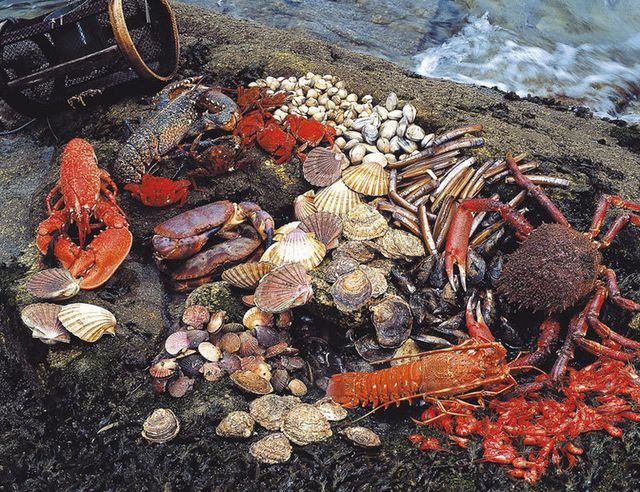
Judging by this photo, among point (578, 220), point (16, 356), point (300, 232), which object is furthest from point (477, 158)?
point (16, 356)

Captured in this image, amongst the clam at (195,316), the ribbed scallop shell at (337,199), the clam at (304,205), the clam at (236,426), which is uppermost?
the ribbed scallop shell at (337,199)

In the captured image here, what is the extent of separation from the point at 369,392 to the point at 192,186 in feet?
7.81

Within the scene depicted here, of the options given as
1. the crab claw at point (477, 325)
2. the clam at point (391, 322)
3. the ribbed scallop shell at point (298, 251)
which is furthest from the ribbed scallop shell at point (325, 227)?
the crab claw at point (477, 325)

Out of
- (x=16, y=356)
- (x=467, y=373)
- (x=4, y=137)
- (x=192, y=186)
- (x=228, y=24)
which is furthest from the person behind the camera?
(x=228, y=24)

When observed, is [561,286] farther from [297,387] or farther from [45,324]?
[45,324]

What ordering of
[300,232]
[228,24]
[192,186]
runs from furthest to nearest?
1. [228,24]
2. [192,186]
3. [300,232]

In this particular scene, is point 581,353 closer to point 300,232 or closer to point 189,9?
point 300,232

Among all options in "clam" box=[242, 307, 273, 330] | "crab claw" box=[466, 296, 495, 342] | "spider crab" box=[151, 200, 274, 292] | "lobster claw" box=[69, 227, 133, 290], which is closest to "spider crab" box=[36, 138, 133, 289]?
"lobster claw" box=[69, 227, 133, 290]

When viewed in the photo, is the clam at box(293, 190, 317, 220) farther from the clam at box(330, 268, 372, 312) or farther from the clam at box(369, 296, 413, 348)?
the clam at box(369, 296, 413, 348)

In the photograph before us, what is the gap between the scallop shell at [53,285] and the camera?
142 inches

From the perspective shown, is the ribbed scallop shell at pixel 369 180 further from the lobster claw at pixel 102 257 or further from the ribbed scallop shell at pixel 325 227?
the lobster claw at pixel 102 257

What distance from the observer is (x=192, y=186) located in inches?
183

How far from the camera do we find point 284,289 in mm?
3771

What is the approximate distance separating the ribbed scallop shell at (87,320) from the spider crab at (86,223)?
13.0 inches
